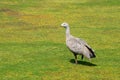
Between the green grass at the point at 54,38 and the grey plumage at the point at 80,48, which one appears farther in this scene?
the grey plumage at the point at 80,48

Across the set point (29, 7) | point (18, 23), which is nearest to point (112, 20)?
point (18, 23)

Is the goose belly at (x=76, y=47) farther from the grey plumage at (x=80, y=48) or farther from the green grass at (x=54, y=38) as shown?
the green grass at (x=54, y=38)

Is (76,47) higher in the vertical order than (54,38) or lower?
higher

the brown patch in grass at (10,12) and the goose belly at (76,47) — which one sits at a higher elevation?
the brown patch in grass at (10,12)

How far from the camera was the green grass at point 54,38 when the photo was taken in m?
19.8

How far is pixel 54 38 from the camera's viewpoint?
28.6m

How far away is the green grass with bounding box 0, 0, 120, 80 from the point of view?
1981 centimetres

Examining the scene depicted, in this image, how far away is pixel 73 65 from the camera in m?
21.0

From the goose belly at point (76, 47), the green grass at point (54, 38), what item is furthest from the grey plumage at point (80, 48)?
the green grass at point (54, 38)

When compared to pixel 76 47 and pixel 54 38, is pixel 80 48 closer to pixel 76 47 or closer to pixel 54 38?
pixel 76 47

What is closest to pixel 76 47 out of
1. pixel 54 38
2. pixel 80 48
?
pixel 80 48

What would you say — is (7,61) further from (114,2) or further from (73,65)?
(114,2)

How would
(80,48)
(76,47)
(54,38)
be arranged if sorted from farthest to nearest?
(54,38) → (76,47) → (80,48)

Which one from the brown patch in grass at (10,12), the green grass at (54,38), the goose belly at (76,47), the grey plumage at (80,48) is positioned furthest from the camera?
the brown patch in grass at (10,12)
